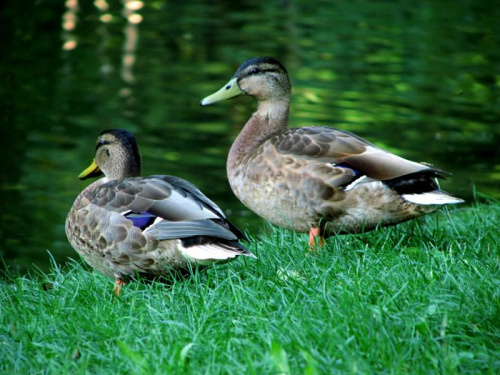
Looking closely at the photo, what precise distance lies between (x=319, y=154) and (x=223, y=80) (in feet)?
29.9

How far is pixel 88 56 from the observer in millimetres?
15867

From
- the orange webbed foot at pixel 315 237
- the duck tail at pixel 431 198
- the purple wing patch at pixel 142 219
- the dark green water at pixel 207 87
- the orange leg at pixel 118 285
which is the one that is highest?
the duck tail at pixel 431 198

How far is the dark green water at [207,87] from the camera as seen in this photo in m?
9.87

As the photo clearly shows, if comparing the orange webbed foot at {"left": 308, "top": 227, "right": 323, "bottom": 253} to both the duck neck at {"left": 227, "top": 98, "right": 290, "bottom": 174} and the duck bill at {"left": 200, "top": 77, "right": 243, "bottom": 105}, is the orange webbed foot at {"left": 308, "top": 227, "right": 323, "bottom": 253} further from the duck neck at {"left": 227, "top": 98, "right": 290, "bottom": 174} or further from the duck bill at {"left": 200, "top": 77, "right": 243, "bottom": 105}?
the duck bill at {"left": 200, "top": 77, "right": 243, "bottom": 105}

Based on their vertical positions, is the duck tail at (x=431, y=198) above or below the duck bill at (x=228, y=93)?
below

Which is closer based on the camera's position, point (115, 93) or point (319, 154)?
point (319, 154)

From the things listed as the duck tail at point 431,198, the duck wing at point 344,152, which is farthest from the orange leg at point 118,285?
the duck tail at point 431,198

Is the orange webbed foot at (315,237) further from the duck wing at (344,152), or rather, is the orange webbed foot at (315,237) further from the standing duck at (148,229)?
the standing duck at (148,229)

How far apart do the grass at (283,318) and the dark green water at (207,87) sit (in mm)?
3093

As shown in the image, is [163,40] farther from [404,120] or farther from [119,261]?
[119,261]

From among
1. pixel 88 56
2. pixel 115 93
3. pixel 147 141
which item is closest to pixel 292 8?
pixel 88 56

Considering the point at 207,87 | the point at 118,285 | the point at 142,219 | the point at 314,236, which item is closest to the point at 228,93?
the point at 314,236

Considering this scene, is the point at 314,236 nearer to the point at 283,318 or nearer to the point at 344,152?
the point at 344,152

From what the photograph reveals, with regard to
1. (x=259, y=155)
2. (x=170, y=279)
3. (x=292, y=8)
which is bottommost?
(x=292, y=8)
